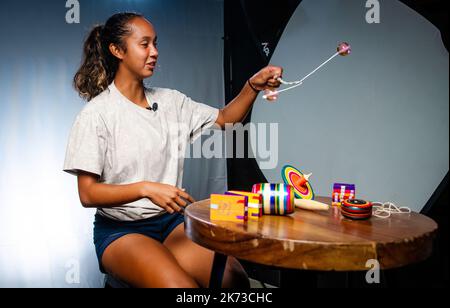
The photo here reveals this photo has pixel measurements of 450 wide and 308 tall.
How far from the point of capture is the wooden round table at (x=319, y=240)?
0.94 m

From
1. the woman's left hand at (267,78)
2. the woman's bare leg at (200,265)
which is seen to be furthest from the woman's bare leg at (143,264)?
the woman's left hand at (267,78)

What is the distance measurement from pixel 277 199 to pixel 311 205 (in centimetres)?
15

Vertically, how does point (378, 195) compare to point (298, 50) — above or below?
below

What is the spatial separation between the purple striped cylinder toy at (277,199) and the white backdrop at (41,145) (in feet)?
5.54

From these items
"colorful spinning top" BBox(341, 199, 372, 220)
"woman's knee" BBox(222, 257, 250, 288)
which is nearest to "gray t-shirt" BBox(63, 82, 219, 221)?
"woman's knee" BBox(222, 257, 250, 288)

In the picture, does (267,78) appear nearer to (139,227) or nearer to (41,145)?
(139,227)

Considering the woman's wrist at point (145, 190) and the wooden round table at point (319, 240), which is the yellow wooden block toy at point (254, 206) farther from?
the woman's wrist at point (145, 190)

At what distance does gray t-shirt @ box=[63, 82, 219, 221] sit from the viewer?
1.53 meters

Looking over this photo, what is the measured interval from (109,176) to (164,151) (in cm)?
23

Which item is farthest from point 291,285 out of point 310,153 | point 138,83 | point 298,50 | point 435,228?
point 298,50

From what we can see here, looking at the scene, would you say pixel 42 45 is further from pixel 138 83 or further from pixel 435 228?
pixel 435 228

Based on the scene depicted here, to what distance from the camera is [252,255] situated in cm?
100

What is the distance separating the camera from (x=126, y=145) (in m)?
1.61
